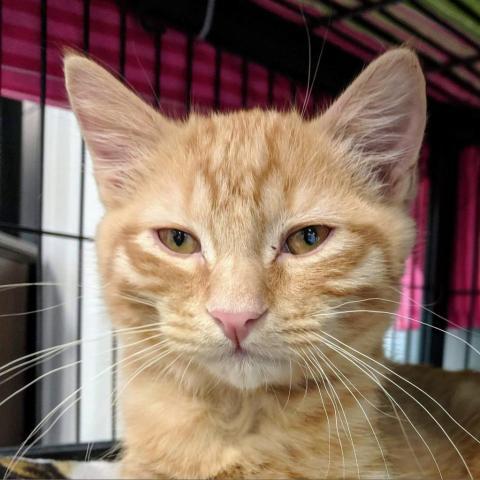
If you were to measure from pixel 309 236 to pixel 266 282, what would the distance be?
0.11 m


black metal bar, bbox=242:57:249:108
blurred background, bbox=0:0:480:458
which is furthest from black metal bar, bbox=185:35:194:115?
black metal bar, bbox=242:57:249:108

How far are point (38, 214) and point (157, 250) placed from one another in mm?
589

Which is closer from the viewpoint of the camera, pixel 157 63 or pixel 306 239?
pixel 306 239

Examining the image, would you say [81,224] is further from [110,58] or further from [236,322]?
[236,322]

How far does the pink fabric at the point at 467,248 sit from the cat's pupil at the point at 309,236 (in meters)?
1.24

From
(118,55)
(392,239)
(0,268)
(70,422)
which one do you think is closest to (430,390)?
(392,239)

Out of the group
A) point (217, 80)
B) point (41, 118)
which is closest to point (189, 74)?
point (217, 80)

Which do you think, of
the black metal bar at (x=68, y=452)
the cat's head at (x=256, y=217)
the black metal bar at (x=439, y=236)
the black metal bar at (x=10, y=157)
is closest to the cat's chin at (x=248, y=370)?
the cat's head at (x=256, y=217)

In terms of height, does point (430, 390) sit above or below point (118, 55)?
below

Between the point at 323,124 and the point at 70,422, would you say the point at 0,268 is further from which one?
the point at 70,422

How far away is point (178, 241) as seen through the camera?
2.52ft

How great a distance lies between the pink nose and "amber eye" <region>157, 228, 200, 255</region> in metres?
0.14

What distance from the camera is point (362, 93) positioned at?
81cm

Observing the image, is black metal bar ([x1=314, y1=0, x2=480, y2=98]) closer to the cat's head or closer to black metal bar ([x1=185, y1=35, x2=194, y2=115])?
black metal bar ([x1=185, y1=35, x2=194, y2=115])
